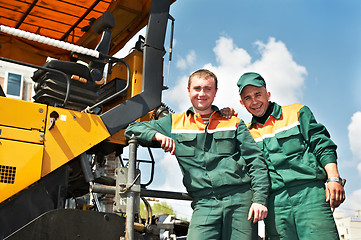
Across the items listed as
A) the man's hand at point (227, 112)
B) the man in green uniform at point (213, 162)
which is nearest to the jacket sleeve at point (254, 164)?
the man in green uniform at point (213, 162)

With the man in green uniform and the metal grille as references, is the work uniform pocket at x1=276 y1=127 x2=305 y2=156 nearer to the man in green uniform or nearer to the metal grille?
the man in green uniform

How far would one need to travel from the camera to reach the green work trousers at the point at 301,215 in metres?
2.79

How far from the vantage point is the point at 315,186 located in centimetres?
291

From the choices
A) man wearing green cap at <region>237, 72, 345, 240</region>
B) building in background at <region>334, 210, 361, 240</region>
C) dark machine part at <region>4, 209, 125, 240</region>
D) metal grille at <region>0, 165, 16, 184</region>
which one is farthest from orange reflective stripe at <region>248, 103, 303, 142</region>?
building in background at <region>334, 210, 361, 240</region>

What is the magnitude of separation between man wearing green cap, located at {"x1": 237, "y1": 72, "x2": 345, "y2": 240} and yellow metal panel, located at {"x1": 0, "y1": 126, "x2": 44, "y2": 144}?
1.65 metres

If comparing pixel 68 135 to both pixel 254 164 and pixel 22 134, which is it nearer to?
pixel 22 134

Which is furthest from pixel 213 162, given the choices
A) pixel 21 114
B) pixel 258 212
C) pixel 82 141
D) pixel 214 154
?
pixel 21 114

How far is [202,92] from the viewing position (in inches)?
121

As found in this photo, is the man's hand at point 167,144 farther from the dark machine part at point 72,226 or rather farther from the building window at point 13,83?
the building window at point 13,83

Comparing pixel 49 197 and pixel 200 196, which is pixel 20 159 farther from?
pixel 200 196

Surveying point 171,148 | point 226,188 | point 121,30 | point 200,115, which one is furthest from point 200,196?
point 121,30

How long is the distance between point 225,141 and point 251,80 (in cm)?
49

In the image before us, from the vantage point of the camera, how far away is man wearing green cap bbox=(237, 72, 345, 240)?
2.82 meters

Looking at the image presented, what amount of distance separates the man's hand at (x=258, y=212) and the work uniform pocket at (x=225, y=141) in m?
0.42
